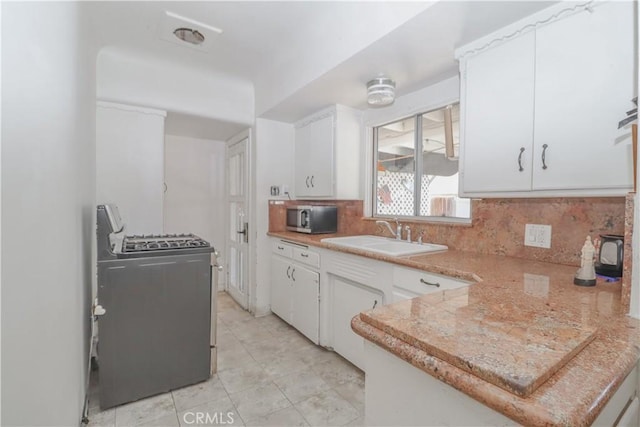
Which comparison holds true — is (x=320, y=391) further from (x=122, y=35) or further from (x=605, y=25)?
(x=122, y=35)

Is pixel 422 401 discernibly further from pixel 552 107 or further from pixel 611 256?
pixel 552 107

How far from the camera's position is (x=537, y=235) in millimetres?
1708

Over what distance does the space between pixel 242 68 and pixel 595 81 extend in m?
2.59

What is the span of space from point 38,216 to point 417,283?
161cm

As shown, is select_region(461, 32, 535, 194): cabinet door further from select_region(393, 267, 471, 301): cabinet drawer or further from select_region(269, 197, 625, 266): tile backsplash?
select_region(393, 267, 471, 301): cabinet drawer

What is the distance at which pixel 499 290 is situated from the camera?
110cm

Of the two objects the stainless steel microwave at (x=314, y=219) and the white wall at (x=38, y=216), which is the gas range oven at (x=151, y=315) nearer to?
the white wall at (x=38, y=216)

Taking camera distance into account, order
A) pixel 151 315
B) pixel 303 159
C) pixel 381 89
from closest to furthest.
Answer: pixel 151 315
pixel 381 89
pixel 303 159

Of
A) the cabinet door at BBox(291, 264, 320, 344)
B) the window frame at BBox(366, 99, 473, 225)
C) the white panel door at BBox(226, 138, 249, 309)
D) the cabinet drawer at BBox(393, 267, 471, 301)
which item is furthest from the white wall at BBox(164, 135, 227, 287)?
the cabinet drawer at BBox(393, 267, 471, 301)

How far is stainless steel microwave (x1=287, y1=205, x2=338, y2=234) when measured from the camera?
291cm

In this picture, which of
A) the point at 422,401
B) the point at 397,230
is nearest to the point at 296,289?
the point at 397,230

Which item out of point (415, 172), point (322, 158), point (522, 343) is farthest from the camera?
point (322, 158)

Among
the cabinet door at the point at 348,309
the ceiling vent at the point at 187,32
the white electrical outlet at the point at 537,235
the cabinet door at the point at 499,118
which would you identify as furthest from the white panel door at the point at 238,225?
the white electrical outlet at the point at 537,235

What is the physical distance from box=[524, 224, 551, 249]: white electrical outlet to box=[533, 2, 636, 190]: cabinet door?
1.32ft
